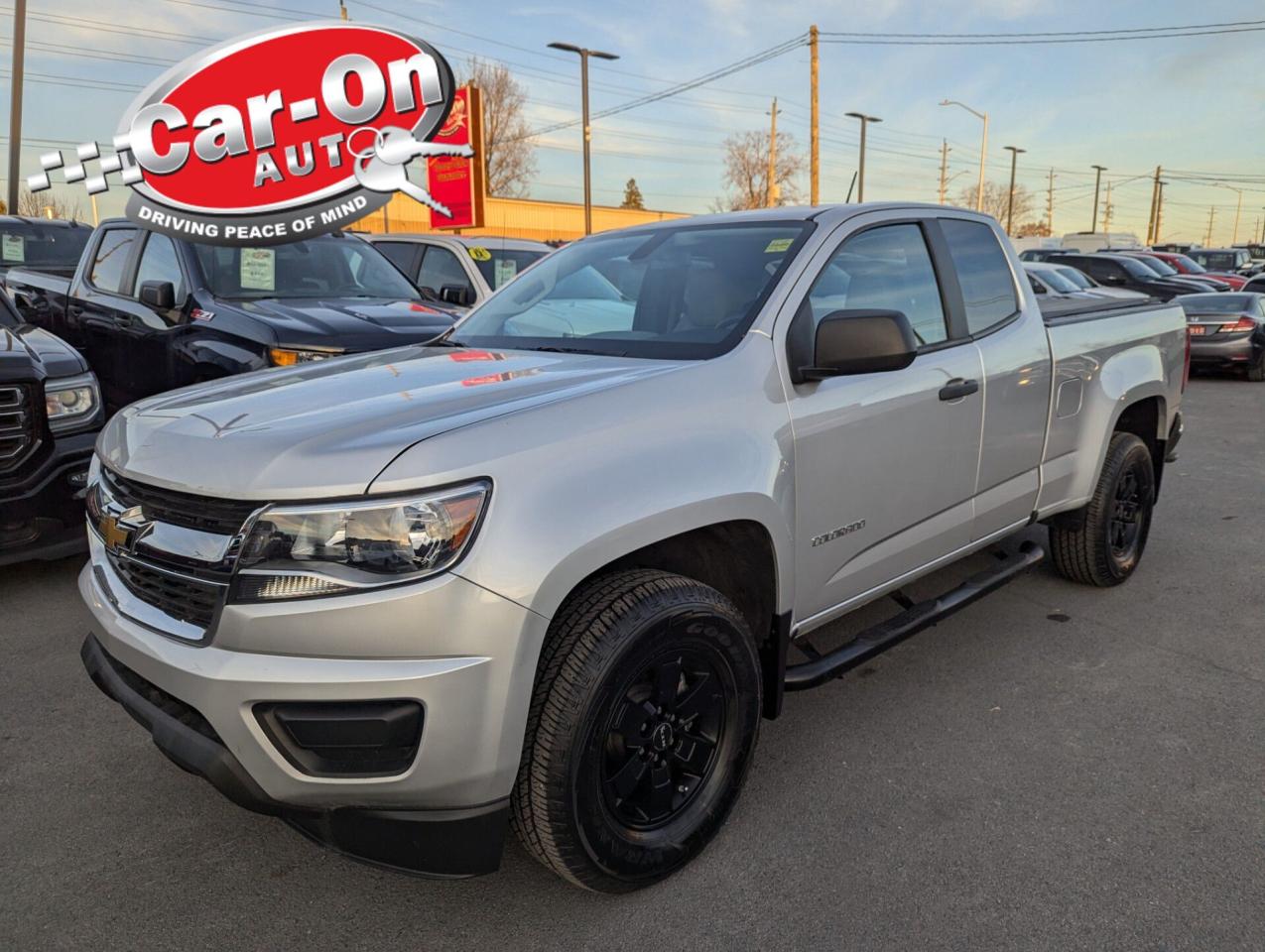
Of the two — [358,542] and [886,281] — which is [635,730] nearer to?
[358,542]

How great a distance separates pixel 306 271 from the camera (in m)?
6.84

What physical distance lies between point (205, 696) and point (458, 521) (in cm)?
66

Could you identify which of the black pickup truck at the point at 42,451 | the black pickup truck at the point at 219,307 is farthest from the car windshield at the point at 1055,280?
the black pickup truck at the point at 42,451

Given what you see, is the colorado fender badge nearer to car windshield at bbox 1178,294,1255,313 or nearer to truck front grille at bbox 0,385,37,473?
truck front grille at bbox 0,385,37,473

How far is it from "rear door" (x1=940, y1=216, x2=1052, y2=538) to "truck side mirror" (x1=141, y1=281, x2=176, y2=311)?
4808 mm

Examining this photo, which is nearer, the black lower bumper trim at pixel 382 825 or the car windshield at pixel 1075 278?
the black lower bumper trim at pixel 382 825

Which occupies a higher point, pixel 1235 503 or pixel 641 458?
pixel 641 458

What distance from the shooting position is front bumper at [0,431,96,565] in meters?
4.31

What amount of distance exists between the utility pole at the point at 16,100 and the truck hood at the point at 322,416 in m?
23.1

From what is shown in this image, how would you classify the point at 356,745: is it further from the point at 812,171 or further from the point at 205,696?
the point at 812,171

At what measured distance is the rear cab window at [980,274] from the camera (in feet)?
12.0

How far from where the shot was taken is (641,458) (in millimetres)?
2270

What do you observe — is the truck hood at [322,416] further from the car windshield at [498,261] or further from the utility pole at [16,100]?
the utility pole at [16,100]

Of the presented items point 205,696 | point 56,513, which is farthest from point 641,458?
point 56,513
